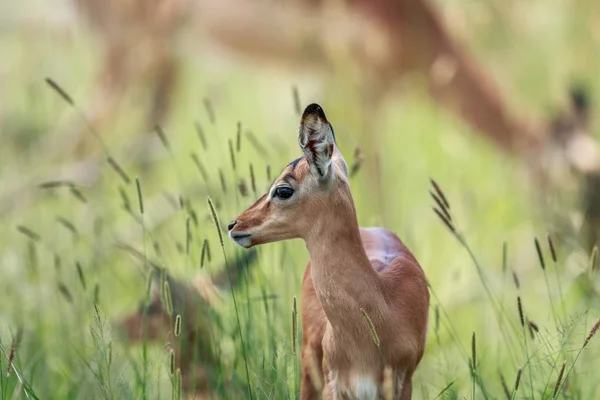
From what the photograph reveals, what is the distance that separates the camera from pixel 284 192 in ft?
6.19

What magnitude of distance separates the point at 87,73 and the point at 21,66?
2.63 feet

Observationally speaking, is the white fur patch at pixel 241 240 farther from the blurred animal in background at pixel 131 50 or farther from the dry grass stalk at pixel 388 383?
the blurred animal in background at pixel 131 50

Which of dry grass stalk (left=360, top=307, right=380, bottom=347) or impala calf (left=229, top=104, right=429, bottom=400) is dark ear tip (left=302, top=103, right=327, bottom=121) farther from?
dry grass stalk (left=360, top=307, right=380, bottom=347)

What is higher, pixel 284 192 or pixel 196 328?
pixel 284 192

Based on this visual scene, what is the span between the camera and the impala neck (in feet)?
6.23

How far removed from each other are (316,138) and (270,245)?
60.1 inches

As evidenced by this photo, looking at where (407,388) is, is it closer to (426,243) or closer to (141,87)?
(426,243)

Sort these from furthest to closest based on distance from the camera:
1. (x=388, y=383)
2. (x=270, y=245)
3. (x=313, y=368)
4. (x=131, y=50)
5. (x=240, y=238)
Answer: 1. (x=131, y=50)
2. (x=270, y=245)
3. (x=313, y=368)
4. (x=240, y=238)
5. (x=388, y=383)

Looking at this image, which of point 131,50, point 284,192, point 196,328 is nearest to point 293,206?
point 284,192

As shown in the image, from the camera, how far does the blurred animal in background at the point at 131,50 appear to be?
5.99m

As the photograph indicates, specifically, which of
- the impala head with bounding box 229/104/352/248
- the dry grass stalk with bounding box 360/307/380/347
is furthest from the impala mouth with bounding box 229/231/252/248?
the dry grass stalk with bounding box 360/307/380/347

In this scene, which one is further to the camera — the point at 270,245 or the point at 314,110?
the point at 270,245

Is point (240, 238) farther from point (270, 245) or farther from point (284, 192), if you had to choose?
point (270, 245)

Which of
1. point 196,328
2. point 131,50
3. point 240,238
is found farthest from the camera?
point 131,50
